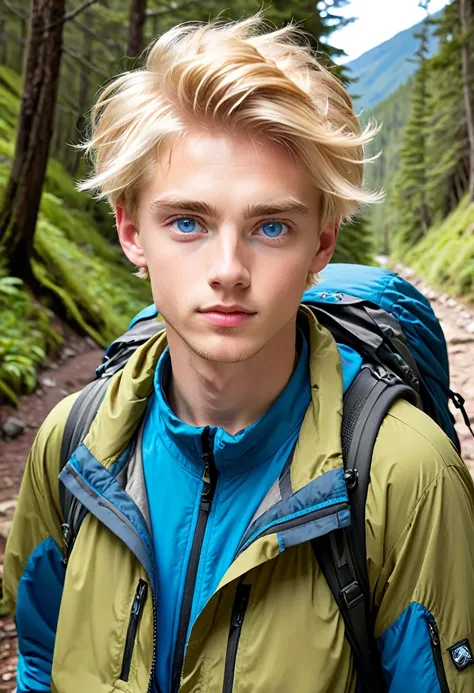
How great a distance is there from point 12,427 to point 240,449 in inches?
205

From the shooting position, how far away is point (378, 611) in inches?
73.9

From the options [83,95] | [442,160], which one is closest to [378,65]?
[83,95]

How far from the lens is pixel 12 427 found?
6645 millimetres

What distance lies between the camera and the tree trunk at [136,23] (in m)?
12.4

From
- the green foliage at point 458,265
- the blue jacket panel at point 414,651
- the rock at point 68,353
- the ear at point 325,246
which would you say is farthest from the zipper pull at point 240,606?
the green foliage at point 458,265

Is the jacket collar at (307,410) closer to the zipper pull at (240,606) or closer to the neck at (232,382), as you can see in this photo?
the neck at (232,382)

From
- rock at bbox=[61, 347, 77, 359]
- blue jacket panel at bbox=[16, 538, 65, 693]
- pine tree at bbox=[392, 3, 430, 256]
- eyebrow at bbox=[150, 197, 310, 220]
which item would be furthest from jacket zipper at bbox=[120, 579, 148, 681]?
pine tree at bbox=[392, 3, 430, 256]

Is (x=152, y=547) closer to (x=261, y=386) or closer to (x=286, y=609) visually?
(x=286, y=609)

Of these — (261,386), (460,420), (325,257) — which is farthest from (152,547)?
(460,420)

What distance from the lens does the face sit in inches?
72.6

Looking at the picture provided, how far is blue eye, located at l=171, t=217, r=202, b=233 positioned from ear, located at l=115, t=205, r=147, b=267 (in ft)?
0.90

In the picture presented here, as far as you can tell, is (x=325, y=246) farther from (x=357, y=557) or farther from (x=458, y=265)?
(x=458, y=265)

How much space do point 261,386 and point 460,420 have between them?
22.9 ft

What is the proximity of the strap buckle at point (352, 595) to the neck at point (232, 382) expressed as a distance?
2.01ft
